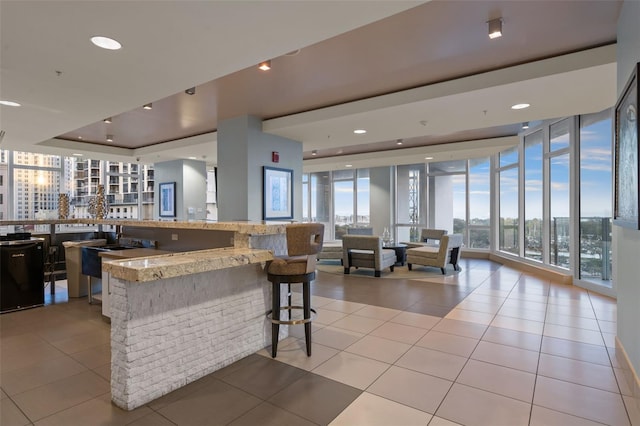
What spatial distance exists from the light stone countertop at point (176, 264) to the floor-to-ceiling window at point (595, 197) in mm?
5423

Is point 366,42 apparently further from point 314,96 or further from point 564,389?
point 564,389

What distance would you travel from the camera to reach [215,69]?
9.85 feet

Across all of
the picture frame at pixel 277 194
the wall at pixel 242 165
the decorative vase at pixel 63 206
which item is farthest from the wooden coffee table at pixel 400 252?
the decorative vase at pixel 63 206

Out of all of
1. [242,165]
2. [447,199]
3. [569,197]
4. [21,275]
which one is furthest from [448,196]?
[21,275]

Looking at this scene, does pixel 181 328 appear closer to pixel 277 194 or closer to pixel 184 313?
pixel 184 313

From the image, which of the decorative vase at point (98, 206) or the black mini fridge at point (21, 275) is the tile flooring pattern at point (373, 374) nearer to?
the black mini fridge at point (21, 275)

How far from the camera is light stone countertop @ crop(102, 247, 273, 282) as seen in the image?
2.02 metres

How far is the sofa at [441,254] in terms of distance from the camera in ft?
21.8

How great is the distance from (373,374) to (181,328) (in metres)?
1.48

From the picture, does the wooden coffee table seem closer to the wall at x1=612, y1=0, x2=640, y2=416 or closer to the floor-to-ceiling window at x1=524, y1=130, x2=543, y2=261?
the floor-to-ceiling window at x1=524, y1=130, x2=543, y2=261

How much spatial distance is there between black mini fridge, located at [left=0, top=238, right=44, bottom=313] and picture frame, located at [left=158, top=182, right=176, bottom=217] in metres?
4.08

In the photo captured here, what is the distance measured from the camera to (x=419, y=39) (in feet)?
9.61

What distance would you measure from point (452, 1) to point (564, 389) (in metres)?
2.86

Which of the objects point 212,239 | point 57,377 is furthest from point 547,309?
point 57,377
